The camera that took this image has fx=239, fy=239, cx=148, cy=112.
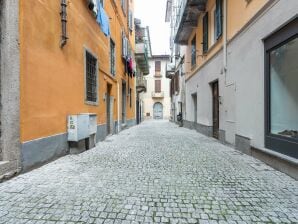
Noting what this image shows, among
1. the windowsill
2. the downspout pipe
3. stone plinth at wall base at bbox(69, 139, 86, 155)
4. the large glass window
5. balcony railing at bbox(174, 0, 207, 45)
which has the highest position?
balcony railing at bbox(174, 0, 207, 45)

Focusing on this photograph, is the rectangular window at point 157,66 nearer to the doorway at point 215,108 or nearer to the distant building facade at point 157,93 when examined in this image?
the distant building facade at point 157,93

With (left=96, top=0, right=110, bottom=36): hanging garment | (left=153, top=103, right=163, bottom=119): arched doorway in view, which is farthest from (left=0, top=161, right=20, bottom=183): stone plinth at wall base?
(left=153, top=103, right=163, bottom=119): arched doorway

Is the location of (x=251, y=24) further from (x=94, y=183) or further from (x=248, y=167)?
(x=94, y=183)

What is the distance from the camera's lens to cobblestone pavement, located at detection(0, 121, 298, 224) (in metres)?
2.69

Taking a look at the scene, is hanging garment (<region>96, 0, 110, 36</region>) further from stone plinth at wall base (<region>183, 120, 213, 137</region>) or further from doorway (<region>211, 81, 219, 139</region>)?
stone plinth at wall base (<region>183, 120, 213, 137</region>)

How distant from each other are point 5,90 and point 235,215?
3.97 metres

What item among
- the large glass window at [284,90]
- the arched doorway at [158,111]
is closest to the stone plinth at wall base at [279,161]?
the large glass window at [284,90]

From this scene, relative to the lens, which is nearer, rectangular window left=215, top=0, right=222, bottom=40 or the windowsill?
rectangular window left=215, top=0, right=222, bottom=40

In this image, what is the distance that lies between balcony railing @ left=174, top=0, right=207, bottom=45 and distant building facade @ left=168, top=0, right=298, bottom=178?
79 cm

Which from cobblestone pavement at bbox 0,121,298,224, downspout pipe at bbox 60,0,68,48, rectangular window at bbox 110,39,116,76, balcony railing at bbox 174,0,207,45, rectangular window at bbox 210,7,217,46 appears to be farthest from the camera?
rectangular window at bbox 110,39,116,76

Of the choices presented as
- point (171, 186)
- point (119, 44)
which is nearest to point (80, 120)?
point (171, 186)

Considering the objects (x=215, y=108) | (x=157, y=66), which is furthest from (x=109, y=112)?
(x=157, y=66)

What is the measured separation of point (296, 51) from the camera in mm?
4367

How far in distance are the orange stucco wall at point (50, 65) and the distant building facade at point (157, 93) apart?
30.3m
